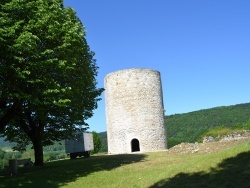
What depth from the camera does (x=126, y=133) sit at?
100 ft

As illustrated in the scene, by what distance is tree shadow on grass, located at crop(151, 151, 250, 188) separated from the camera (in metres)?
9.14

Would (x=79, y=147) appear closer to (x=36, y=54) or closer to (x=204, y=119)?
(x=36, y=54)

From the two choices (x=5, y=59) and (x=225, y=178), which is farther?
(x=5, y=59)

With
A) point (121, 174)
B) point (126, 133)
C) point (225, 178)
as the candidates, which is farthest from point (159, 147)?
point (225, 178)

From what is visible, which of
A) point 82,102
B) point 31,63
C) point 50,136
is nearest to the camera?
point 31,63

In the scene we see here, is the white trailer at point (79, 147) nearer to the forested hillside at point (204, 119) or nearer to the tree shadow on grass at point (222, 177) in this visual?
the tree shadow on grass at point (222, 177)

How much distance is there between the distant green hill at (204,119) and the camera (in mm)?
80688

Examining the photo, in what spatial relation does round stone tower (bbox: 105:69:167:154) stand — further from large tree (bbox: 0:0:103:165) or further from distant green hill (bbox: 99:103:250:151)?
distant green hill (bbox: 99:103:250:151)

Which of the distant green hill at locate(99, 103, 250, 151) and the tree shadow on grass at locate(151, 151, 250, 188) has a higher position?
the distant green hill at locate(99, 103, 250, 151)

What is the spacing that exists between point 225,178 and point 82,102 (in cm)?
1314

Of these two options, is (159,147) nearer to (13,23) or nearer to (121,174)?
(121,174)

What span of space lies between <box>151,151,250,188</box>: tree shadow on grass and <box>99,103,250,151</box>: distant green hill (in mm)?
64282

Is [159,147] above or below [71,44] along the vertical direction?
below

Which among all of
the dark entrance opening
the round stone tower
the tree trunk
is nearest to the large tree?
the tree trunk
